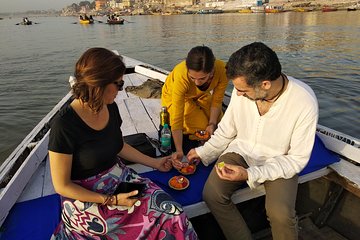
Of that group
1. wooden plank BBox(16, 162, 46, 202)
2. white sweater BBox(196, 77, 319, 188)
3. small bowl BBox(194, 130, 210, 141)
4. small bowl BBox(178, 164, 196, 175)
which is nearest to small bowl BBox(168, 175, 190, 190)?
small bowl BBox(178, 164, 196, 175)

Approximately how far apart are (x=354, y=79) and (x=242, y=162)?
9908 mm

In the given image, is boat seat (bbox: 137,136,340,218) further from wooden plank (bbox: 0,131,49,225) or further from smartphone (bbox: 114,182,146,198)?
wooden plank (bbox: 0,131,49,225)

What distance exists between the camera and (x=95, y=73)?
1636 millimetres

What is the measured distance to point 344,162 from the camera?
279 centimetres

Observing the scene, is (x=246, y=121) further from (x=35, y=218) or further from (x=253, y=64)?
(x=35, y=218)

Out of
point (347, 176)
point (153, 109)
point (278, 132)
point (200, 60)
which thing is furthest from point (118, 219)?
point (153, 109)

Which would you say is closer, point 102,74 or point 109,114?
point 102,74

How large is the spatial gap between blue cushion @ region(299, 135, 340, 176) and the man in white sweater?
0.56m

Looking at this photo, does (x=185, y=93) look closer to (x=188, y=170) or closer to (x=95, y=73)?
(x=188, y=170)

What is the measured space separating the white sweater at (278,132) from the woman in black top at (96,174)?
0.84 m

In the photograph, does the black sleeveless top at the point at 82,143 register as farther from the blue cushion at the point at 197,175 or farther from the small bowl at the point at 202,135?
the small bowl at the point at 202,135

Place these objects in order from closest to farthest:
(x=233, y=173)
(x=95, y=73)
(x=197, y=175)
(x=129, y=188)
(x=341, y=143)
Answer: (x=95, y=73) → (x=129, y=188) → (x=233, y=173) → (x=197, y=175) → (x=341, y=143)

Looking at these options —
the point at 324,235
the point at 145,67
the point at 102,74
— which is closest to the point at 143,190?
the point at 102,74

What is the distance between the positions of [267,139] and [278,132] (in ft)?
0.41
